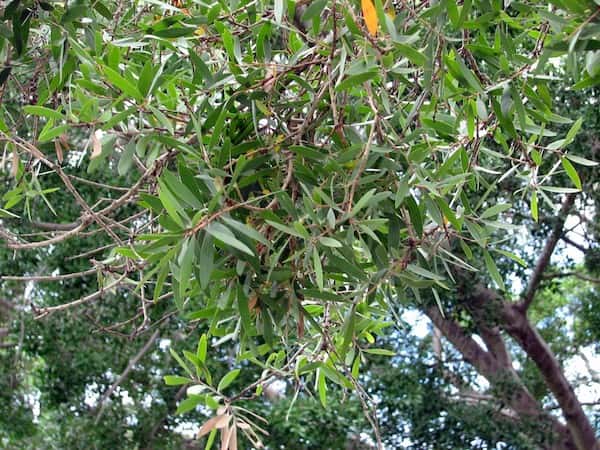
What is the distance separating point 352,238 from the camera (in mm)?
791

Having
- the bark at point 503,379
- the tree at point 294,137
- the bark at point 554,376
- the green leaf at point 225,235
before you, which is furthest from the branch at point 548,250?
the green leaf at point 225,235

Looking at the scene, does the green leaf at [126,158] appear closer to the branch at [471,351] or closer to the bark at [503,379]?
the bark at [503,379]

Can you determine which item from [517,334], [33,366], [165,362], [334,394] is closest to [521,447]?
[517,334]

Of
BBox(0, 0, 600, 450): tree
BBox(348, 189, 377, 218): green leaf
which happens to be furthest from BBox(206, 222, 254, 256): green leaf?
BBox(348, 189, 377, 218): green leaf

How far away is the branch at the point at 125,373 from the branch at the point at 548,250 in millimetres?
1538

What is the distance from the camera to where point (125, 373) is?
329 centimetres

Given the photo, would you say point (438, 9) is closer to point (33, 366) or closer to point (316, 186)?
point (316, 186)

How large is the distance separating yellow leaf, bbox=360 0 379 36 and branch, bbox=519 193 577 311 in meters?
2.39

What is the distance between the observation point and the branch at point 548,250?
316 cm

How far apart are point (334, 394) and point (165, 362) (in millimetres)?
697

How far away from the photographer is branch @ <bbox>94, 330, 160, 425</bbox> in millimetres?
3270

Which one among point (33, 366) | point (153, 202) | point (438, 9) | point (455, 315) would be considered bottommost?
point (153, 202)

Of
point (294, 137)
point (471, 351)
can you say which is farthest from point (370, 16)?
point (471, 351)

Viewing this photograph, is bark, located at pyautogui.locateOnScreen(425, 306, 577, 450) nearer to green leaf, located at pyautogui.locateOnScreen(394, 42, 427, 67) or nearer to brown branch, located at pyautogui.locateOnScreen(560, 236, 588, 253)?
brown branch, located at pyautogui.locateOnScreen(560, 236, 588, 253)
